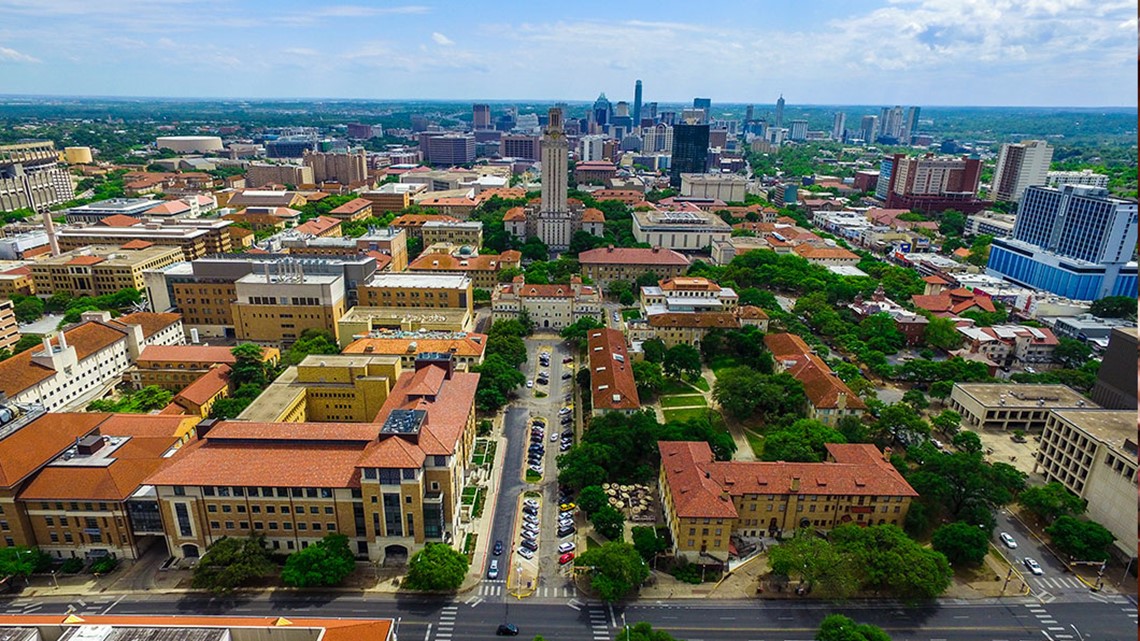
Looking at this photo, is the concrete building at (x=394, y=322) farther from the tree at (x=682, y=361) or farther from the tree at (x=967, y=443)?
the tree at (x=967, y=443)

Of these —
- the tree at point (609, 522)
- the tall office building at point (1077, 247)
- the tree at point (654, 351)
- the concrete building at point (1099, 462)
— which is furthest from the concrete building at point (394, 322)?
the tall office building at point (1077, 247)

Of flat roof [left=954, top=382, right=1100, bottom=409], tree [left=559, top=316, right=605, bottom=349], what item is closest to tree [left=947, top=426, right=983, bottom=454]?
flat roof [left=954, top=382, right=1100, bottom=409]

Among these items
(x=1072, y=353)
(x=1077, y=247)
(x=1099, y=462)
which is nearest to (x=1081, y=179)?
(x=1077, y=247)

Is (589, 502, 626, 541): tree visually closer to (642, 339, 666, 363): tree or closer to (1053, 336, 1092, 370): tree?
(642, 339, 666, 363): tree

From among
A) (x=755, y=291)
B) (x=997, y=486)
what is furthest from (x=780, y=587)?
(x=755, y=291)

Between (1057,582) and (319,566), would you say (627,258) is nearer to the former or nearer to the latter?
(1057,582)

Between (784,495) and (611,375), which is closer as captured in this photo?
(784,495)
